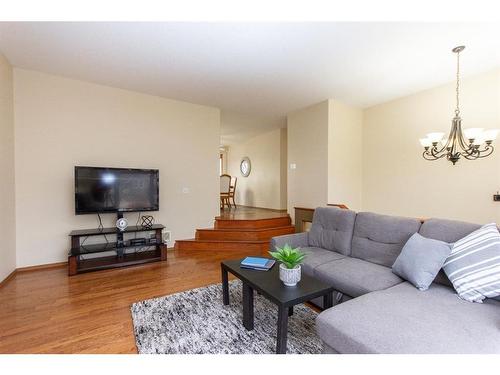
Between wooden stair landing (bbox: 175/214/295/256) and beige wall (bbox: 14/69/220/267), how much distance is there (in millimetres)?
237

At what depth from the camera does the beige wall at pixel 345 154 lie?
4.16m

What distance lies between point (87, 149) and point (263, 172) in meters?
4.66

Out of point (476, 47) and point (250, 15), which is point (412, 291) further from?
point (476, 47)

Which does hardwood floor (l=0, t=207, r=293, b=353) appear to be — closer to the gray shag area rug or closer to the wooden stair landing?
the gray shag area rug

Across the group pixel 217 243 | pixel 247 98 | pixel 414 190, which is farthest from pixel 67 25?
pixel 414 190

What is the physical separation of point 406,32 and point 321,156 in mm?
2207

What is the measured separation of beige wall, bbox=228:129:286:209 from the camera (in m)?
6.45

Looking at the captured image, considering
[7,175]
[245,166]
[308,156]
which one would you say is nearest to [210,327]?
[7,175]

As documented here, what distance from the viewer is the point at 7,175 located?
279 cm

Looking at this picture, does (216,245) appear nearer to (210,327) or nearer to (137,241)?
(137,241)

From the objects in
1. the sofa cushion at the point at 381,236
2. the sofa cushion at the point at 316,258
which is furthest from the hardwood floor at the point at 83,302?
the sofa cushion at the point at 381,236

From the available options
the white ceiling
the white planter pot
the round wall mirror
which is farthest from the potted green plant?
the round wall mirror

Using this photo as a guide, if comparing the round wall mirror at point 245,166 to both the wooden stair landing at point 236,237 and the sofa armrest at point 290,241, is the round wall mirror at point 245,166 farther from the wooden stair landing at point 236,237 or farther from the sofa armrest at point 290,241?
the sofa armrest at point 290,241

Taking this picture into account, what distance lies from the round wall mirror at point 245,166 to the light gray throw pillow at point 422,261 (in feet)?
20.2
